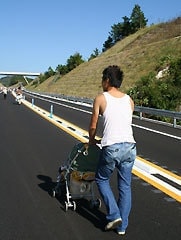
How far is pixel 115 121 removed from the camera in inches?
202

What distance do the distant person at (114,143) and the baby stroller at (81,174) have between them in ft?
1.63

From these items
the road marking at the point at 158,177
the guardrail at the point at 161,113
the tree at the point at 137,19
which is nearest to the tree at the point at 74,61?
the tree at the point at 137,19

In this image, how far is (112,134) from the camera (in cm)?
513

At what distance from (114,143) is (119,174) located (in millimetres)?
418

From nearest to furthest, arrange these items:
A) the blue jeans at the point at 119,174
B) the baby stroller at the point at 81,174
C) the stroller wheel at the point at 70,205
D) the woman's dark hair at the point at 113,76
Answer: the blue jeans at the point at 119,174 → the woman's dark hair at the point at 113,76 → the baby stroller at the point at 81,174 → the stroller wheel at the point at 70,205

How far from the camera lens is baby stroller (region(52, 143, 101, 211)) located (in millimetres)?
5781

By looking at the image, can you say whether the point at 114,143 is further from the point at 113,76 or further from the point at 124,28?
the point at 124,28

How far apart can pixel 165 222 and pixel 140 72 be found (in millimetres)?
47230

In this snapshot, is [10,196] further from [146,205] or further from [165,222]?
[165,222]

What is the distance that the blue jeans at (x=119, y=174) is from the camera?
5094 mm

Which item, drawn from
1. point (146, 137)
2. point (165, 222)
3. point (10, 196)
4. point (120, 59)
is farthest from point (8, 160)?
point (120, 59)

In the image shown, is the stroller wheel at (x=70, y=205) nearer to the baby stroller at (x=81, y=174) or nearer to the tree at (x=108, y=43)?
the baby stroller at (x=81, y=174)

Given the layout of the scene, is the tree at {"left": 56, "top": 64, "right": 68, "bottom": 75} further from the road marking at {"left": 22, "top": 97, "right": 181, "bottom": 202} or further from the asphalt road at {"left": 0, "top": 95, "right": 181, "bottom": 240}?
the road marking at {"left": 22, "top": 97, "right": 181, "bottom": 202}

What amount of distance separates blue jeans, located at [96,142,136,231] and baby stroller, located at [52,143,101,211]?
1.67 ft
